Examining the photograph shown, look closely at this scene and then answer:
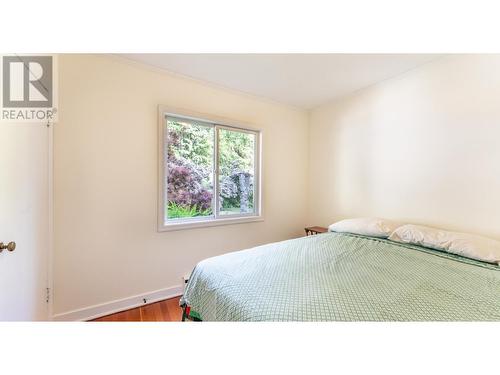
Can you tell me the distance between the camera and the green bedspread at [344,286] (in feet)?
2.88

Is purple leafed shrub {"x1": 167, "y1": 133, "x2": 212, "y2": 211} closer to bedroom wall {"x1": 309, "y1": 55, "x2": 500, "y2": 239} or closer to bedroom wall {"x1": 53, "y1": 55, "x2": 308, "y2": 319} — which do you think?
bedroom wall {"x1": 53, "y1": 55, "x2": 308, "y2": 319}

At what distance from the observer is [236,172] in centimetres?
272

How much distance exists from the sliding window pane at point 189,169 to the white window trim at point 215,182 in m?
0.07

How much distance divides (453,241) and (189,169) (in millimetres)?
2464

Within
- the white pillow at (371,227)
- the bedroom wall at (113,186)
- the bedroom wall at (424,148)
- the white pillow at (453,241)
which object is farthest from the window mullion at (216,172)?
the white pillow at (453,241)

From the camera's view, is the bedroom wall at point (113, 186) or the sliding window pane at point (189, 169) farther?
the sliding window pane at point (189, 169)

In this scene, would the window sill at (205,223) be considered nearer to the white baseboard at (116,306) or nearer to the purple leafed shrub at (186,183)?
the purple leafed shrub at (186,183)

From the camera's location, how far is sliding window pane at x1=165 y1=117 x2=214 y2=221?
2246mm

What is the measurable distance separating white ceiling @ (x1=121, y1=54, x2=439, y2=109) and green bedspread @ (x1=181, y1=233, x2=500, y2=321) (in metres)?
1.72

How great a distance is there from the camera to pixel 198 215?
2.46 m

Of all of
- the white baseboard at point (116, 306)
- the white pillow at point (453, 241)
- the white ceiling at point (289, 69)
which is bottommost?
the white baseboard at point (116, 306)

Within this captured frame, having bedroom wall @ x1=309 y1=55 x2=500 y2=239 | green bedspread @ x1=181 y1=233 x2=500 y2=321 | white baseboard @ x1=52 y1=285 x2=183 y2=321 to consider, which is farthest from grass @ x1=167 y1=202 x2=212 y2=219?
bedroom wall @ x1=309 y1=55 x2=500 y2=239

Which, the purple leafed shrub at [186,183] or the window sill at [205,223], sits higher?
the purple leafed shrub at [186,183]
